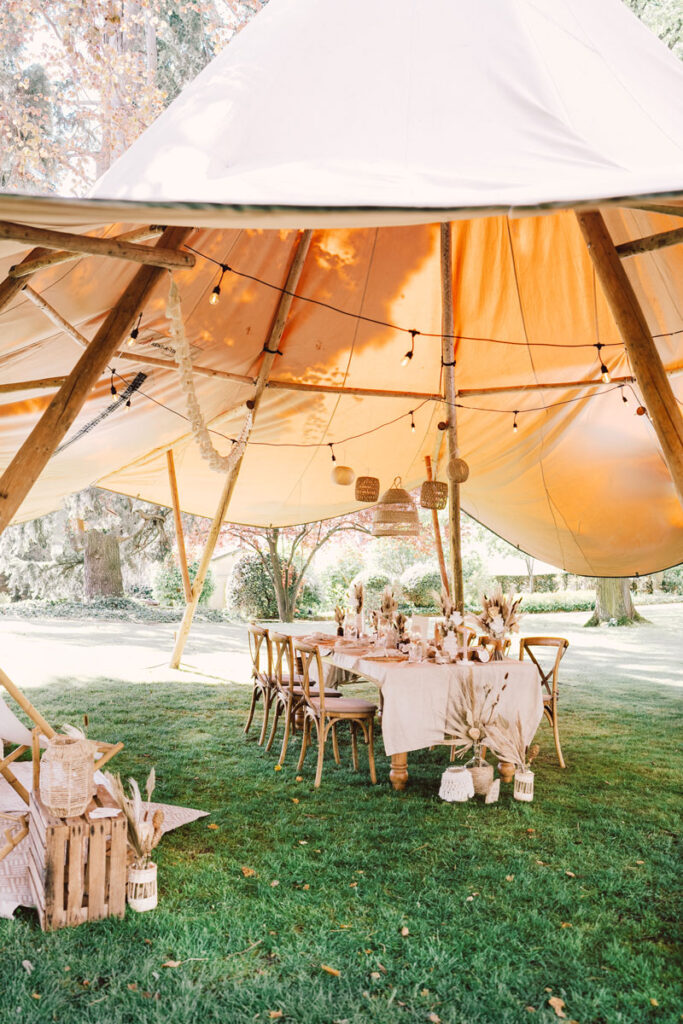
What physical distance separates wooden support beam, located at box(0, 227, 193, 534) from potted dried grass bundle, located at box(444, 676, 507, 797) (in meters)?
Answer: 2.74

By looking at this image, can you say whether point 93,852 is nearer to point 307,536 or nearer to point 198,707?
point 198,707

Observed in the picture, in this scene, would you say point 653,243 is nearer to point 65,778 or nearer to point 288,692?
point 65,778

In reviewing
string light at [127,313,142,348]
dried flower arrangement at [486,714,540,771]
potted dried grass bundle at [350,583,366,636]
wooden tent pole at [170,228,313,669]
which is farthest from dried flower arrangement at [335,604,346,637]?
string light at [127,313,142,348]

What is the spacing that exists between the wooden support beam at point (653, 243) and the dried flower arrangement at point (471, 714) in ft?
8.20

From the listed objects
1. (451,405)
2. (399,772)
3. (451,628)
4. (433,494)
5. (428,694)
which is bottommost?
(399,772)

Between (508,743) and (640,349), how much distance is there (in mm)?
2432

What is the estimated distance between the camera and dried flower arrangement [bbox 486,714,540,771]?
4418 millimetres

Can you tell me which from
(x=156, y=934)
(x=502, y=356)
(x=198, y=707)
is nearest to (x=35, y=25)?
(x=502, y=356)

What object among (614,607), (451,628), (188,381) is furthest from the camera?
(614,607)

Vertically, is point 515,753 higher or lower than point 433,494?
lower

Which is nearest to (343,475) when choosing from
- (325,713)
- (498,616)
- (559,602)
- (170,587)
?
(498,616)

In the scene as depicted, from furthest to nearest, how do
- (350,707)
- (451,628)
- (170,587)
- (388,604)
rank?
(170,587)
(388,604)
(451,628)
(350,707)

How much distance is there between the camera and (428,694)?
185 inches

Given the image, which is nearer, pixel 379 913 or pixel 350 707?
pixel 379 913
